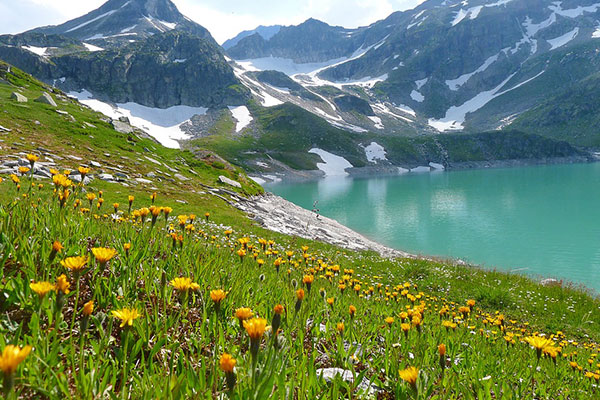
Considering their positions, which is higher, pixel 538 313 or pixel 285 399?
pixel 285 399

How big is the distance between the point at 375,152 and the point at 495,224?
12645cm

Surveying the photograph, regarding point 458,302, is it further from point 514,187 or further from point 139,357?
point 514,187

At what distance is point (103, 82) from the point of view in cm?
17288

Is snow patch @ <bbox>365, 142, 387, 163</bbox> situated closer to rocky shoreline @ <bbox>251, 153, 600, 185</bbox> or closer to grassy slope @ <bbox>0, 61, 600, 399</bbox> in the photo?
rocky shoreline @ <bbox>251, 153, 600, 185</bbox>

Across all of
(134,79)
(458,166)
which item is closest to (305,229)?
(458,166)

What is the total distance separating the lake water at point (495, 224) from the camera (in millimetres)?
26781

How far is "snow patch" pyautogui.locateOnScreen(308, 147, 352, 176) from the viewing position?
463ft

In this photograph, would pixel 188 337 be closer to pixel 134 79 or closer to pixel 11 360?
pixel 11 360

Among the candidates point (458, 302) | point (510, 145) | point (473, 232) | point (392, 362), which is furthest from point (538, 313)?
point (510, 145)

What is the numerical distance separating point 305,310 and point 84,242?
9.37 ft

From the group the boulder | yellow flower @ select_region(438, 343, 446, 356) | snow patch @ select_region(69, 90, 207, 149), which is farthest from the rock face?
yellow flower @ select_region(438, 343, 446, 356)

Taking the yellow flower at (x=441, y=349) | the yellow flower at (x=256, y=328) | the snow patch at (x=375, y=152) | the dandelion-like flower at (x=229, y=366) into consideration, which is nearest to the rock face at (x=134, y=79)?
the snow patch at (x=375, y=152)

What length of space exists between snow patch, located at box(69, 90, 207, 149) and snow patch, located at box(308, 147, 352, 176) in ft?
216

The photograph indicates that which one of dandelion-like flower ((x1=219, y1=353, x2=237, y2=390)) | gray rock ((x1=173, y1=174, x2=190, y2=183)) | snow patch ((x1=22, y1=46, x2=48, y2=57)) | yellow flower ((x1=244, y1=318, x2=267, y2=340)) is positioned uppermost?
snow patch ((x1=22, y1=46, x2=48, y2=57))
